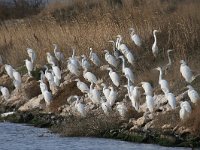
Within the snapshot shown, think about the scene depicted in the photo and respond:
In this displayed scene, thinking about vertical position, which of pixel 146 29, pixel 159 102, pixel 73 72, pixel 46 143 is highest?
pixel 146 29

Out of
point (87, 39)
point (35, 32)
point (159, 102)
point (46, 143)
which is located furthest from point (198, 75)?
point (35, 32)

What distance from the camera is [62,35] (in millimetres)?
30078

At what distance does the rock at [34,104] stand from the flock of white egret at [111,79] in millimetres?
470

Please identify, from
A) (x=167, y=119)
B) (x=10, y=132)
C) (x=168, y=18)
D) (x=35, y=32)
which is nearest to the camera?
(x=167, y=119)

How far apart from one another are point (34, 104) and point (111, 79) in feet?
11.3

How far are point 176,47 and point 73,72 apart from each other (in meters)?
3.64

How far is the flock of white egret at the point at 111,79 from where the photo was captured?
66.8ft

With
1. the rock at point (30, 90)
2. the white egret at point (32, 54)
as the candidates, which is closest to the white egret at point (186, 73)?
the rock at point (30, 90)

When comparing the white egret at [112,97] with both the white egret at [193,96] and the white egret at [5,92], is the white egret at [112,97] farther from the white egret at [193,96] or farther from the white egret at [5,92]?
the white egret at [5,92]

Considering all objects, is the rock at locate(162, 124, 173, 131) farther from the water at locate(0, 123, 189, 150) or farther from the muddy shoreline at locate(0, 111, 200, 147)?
the water at locate(0, 123, 189, 150)

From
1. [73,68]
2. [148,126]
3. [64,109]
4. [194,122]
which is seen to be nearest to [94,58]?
[73,68]

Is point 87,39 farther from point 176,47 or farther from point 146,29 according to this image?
point 176,47

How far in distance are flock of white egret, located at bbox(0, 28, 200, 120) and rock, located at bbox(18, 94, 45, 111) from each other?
0.47 m

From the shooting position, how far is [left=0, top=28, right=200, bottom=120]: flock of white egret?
2036 cm
